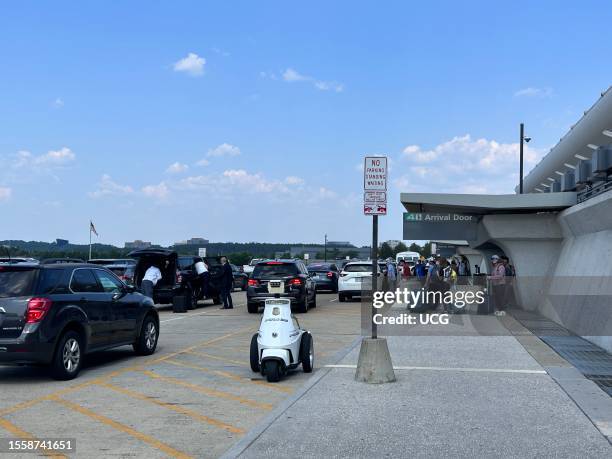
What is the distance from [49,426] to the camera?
6.86m

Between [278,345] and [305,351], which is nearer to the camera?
[278,345]

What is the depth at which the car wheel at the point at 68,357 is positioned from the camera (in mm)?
9312

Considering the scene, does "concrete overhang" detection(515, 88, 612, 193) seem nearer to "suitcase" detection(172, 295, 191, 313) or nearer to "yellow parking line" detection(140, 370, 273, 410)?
"suitcase" detection(172, 295, 191, 313)

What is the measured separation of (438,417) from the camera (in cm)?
725

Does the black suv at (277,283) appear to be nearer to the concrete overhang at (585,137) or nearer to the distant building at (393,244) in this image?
the concrete overhang at (585,137)

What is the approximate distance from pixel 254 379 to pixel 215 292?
49.7 ft

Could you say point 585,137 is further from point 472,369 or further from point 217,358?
point 217,358

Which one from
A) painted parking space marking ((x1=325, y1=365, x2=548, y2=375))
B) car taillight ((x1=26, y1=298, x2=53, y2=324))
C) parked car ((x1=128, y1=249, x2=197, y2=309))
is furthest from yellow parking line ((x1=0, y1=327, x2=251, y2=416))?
parked car ((x1=128, y1=249, x2=197, y2=309))

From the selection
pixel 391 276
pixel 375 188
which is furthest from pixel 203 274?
pixel 375 188

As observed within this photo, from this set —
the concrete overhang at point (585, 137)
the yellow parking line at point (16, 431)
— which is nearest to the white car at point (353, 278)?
the concrete overhang at point (585, 137)

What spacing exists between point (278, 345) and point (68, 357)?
289cm

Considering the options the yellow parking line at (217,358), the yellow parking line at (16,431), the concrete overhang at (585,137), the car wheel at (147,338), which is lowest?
the yellow parking line at (16,431)

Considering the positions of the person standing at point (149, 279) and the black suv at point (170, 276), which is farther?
the black suv at point (170, 276)

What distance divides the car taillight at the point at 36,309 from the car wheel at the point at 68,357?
506 millimetres
